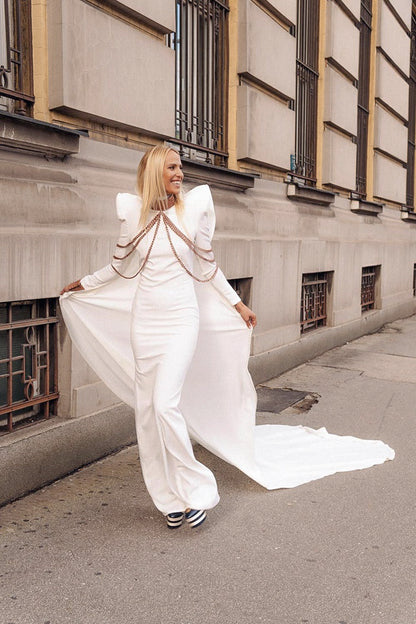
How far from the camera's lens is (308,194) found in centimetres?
889

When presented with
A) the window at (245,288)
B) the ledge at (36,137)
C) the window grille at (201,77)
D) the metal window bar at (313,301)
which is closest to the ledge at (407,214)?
the metal window bar at (313,301)

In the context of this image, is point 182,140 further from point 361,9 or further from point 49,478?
point 361,9

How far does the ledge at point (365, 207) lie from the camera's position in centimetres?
1096

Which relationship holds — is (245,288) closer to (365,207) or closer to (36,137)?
(36,137)

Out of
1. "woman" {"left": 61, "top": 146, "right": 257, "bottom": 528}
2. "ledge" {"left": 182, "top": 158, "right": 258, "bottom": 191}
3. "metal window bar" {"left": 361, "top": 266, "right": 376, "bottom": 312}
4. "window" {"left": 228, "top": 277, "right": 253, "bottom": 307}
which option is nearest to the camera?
"woman" {"left": 61, "top": 146, "right": 257, "bottom": 528}

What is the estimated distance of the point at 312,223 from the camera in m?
9.14

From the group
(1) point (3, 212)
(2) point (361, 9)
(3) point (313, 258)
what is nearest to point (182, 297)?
(1) point (3, 212)

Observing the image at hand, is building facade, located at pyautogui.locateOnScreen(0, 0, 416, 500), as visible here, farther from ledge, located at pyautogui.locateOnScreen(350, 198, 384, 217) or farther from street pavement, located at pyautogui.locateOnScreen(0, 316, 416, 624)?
street pavement, located at pyautogui.locateOnScreen(0, 316, 416, 624)

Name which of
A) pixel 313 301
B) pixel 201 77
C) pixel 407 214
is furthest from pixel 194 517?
pixel 407 214

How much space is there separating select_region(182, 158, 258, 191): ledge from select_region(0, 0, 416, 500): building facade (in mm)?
22

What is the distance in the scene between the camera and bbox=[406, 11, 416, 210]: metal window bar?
15.2 meters

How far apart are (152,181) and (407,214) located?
11.8m

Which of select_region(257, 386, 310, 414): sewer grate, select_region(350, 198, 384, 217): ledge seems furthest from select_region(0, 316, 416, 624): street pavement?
select_region(350, 198, 384, 217): ledge

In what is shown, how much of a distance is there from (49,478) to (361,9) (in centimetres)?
1003
